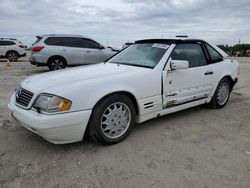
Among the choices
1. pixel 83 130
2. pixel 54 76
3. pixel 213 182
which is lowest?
pixel 213 182

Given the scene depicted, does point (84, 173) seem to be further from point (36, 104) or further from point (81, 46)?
point (81, 46)

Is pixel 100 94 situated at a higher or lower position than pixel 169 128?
higher

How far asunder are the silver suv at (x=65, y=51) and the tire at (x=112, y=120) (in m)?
8.01

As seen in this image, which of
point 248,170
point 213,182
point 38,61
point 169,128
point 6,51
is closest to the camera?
point 213,182

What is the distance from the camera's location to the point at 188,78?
4.49 metres

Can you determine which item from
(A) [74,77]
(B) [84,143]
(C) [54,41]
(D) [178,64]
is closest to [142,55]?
(D) [178,64]

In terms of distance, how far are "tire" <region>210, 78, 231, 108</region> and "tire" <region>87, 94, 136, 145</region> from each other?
2.16 meters

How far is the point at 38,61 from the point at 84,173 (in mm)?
9083

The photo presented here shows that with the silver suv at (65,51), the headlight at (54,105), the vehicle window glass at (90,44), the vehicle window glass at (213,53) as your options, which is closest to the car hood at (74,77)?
the headlight at (54,105)

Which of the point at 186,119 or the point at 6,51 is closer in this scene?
the point at 186,119

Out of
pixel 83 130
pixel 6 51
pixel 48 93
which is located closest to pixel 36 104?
pixel 48 93

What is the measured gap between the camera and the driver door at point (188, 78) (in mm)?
4199

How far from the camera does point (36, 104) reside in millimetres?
3260

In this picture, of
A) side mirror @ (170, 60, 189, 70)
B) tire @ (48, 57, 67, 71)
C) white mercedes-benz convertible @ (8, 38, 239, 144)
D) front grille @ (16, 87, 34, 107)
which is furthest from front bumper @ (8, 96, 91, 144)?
tire @ (48, 57, 67, 71)
